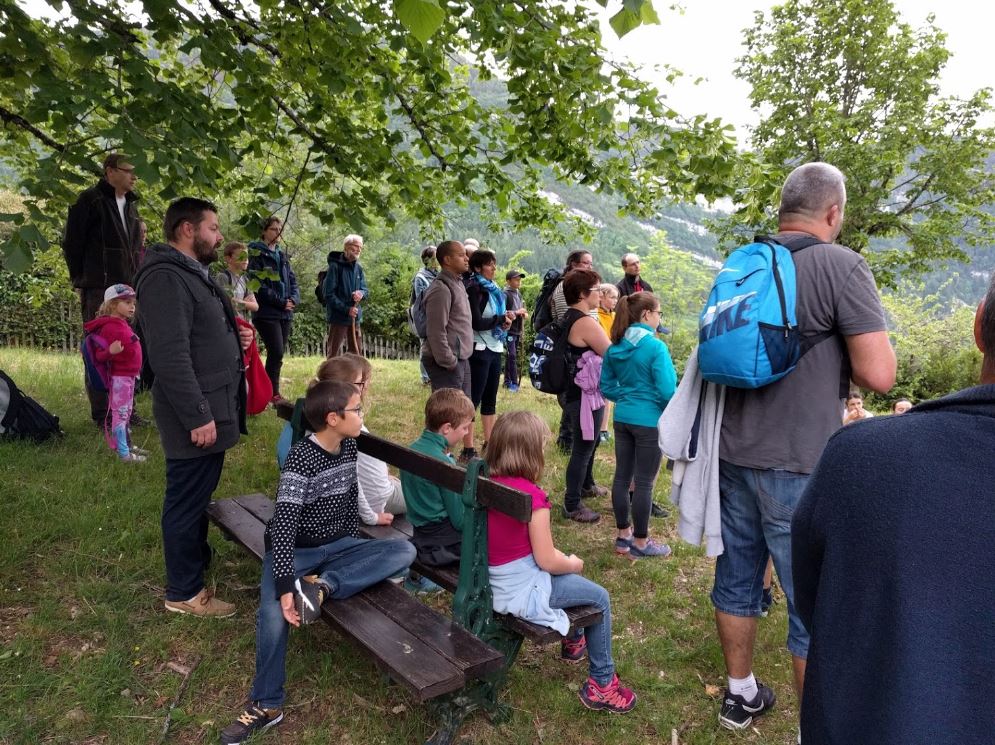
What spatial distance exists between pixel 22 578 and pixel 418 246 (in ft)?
79.1

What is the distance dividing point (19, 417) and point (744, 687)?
592cm

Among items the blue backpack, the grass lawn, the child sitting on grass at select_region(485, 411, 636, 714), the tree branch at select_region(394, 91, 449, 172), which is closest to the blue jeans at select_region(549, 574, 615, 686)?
the child sitting on grass at select_region(485, 411, 636, 714)

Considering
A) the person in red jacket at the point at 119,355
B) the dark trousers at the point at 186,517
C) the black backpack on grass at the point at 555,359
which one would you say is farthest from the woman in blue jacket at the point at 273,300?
the dark trousers at the point at 186,517

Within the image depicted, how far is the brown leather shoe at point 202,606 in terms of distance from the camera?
11.5 feet

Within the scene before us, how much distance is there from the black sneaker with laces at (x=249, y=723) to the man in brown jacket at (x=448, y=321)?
10.4 feet

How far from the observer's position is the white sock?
2928 millimetres

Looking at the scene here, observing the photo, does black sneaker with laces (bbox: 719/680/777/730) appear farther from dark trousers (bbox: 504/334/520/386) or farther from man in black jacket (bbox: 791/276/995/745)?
dark trousers (bbox: 504/334/520/386)

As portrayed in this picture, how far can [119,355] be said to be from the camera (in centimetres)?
546

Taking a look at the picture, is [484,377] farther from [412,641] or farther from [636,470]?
[412,641]

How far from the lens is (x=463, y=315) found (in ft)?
18.8

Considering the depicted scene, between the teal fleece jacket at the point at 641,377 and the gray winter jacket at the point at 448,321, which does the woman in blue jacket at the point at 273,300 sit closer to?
the gray winter jacket at the point at 448,321

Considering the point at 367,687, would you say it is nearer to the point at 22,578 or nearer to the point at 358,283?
the point at 22,578

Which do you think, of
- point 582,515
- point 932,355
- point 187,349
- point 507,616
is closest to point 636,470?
point 582,515

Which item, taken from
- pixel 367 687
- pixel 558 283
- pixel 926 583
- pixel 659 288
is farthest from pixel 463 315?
pixel 659 288
